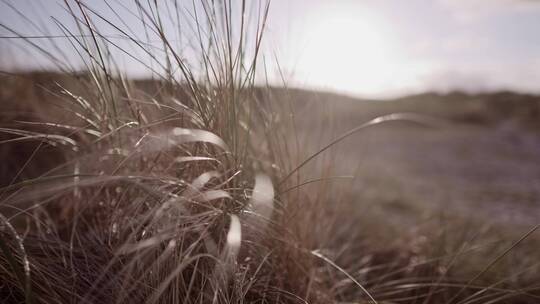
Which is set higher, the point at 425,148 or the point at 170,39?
the point at 170,39

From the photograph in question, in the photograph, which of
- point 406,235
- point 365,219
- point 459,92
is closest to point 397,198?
point 365,219

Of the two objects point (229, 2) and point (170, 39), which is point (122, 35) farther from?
point (229, 2)

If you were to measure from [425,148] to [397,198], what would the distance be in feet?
8.09

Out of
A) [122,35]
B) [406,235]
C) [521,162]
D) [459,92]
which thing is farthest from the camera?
[459,92]

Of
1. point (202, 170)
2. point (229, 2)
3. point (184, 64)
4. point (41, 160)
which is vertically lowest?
point (41, 160)

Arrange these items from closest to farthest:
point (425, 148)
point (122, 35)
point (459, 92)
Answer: point (122, 35) < point (425, 148) < point (459, 92)

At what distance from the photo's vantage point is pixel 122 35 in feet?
2.82

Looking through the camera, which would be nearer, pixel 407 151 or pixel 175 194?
pixel 175 194

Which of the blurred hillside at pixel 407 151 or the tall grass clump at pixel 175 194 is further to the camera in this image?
the blurred hillside at pixel 407 151

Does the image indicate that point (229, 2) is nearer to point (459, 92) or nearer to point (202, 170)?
point (202, 170)

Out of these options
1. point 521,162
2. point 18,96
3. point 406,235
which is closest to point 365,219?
point 406,235

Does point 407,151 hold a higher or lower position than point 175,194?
lower

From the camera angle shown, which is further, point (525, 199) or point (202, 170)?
point (525, 199)

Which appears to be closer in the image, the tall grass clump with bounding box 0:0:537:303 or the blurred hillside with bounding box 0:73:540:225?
the tall grass clump with bounding box 0:0:537:303
